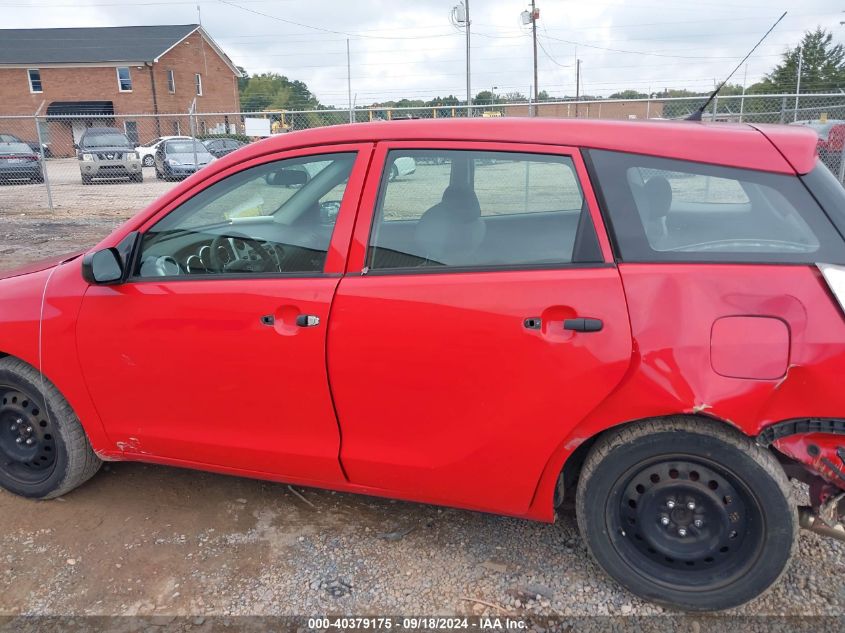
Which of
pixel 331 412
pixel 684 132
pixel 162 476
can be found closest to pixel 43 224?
pixel 162 476

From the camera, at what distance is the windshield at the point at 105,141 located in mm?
21484

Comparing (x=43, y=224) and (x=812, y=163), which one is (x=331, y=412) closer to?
(x=812, y=163)

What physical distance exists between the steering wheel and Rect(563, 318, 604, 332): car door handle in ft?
3.93

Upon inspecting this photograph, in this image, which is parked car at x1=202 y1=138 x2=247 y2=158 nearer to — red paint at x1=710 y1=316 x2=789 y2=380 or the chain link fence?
the chain link fence

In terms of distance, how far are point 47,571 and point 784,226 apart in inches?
126

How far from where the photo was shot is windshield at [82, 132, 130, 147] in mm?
21484

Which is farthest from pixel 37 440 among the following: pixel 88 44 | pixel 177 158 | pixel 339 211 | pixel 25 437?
pixel 88 44

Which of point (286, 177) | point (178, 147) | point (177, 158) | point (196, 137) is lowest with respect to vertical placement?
point (286, 177)

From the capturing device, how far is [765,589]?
2312 mm

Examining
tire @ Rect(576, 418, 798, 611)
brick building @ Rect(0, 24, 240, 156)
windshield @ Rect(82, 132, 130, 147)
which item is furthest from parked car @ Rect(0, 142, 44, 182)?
brick building @ Rect(0, 24, 240, 156)

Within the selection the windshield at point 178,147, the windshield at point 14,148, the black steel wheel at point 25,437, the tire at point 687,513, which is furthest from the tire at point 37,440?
the windshield at point 14,148

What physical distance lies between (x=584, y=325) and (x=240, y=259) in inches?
57.7

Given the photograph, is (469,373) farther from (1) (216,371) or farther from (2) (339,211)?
(1) (216,371)

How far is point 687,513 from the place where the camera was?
7.72 feet
